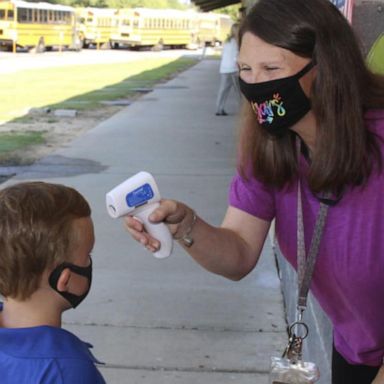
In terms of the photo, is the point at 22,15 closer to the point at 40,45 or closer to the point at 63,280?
the point at 40,45

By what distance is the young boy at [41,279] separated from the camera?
1.81m

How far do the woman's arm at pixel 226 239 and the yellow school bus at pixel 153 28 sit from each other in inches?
1968

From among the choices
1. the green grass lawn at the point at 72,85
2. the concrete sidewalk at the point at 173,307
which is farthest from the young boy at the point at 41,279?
the green grass lawn at the point at 72,85

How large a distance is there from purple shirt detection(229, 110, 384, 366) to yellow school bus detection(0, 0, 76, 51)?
41.3 m

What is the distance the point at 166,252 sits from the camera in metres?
2.18

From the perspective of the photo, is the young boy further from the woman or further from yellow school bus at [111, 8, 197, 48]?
yellow school bus at [111, 8, 197, 48]

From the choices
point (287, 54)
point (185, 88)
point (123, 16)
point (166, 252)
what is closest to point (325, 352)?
point (166, 252)

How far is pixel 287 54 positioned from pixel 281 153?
A: 300mm

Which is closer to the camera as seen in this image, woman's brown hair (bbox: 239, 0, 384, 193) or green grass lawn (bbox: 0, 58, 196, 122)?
woman's brown hair (bbox: 239, 0, 384, 193)

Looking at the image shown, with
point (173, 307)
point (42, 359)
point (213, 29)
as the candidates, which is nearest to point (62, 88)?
point (173, 307)

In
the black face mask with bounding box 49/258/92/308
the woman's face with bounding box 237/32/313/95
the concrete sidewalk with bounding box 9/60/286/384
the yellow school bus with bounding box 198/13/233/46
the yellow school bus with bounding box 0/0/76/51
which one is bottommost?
the yellow school bus with bounding box 198/13/233/46

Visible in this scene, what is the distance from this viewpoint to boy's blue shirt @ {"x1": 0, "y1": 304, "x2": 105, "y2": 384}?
70.5 inches

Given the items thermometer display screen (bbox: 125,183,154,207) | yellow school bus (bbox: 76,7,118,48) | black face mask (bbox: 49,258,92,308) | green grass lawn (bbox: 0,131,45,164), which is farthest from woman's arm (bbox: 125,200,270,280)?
yellow school bus (bbox: 76,7,118,48)

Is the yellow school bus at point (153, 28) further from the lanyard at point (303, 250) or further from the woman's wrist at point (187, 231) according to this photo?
the lanyard at point (303, 250)
